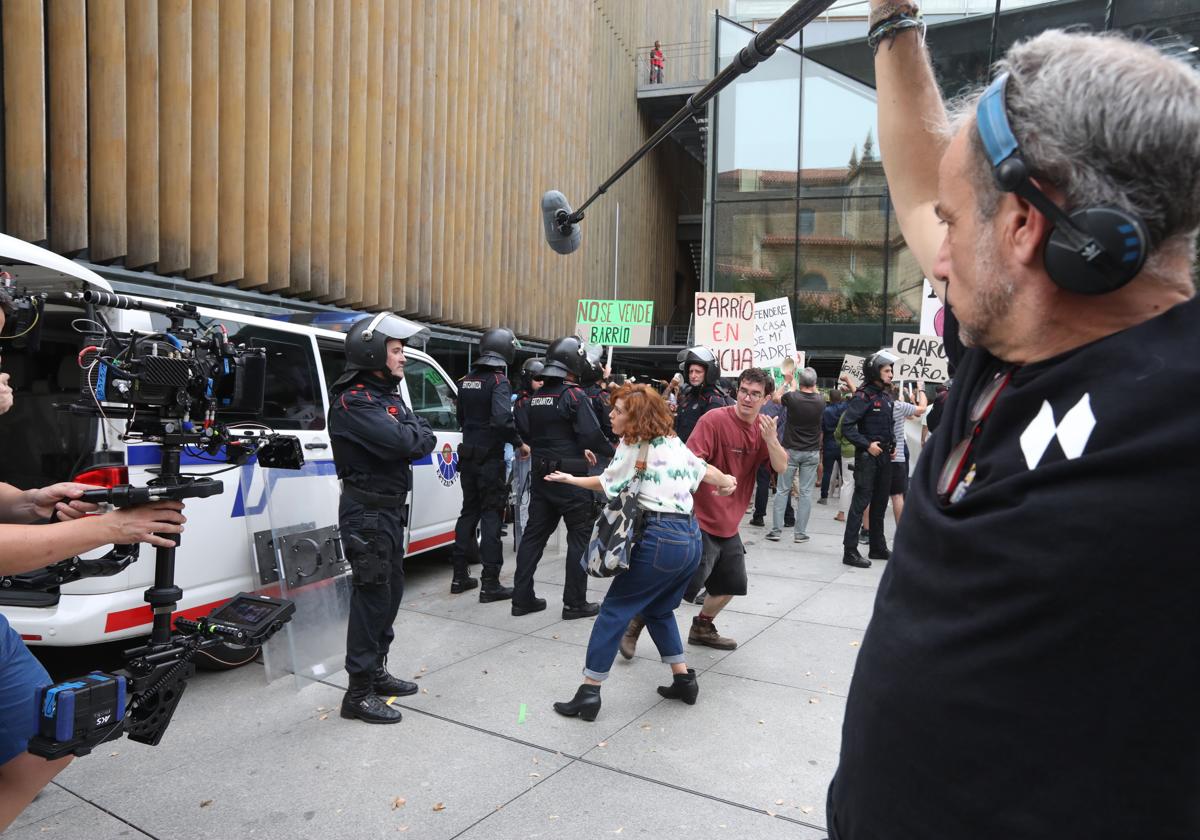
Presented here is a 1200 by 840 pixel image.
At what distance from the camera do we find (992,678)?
84cm

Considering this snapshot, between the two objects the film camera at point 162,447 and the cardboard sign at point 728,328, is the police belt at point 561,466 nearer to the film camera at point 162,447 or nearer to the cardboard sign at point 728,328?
the film camera at point 162,447

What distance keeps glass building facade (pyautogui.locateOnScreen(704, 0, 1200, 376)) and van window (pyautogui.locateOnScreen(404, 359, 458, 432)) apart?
1271 centimetres

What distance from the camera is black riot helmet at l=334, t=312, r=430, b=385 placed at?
4.45 meters

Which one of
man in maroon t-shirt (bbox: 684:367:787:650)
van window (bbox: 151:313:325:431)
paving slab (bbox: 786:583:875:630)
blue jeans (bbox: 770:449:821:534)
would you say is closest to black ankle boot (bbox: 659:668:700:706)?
man in maroon t-shirt (bbox: 684:367:787:650)

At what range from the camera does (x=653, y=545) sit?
4.26 meters

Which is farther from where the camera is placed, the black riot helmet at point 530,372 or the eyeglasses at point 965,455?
the black riot helmet at point 530,372

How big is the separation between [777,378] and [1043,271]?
1075cm

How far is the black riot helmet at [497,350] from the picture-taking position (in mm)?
7195

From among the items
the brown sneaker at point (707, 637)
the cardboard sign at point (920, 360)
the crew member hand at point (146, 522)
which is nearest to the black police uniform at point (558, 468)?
the brown sneaker at point (707, 637)

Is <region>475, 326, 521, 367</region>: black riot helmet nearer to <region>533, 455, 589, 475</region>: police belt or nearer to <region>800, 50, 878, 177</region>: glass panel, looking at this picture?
<region>533, 455, 589, 475</region>: police belt

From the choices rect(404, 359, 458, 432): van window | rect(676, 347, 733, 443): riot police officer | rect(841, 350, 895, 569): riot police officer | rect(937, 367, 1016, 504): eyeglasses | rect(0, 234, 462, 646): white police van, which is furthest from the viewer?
rect(676, 347, 733, 443): riot police officer

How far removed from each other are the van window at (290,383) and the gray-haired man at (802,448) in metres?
5.87

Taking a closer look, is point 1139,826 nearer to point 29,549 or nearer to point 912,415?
point 29,549

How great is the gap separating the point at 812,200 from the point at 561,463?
14.2 meters
